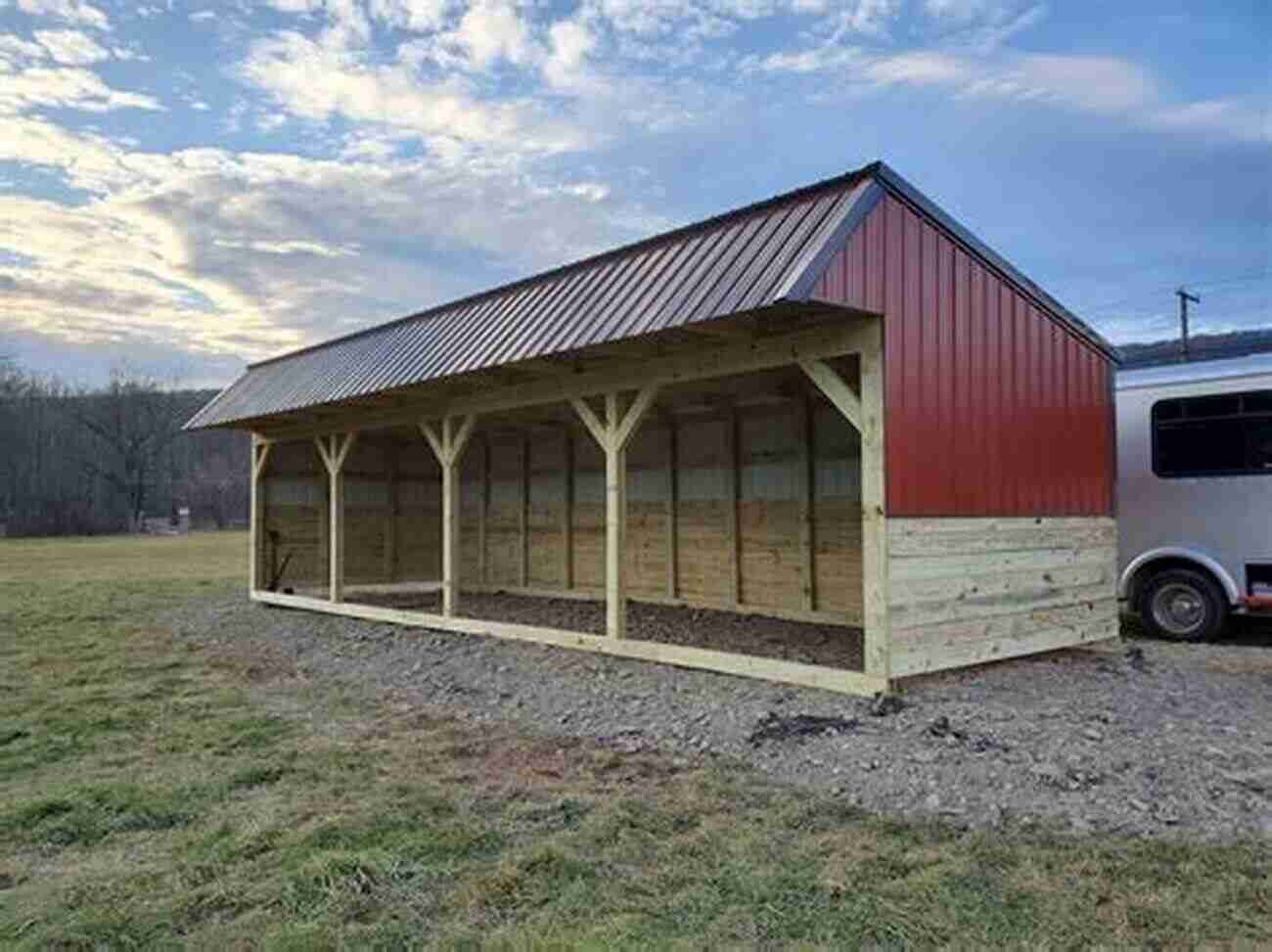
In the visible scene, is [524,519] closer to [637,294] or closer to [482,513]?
[482,513]

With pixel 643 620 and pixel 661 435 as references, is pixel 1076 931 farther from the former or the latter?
pixel 661 435

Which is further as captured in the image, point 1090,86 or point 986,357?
point 1090,86

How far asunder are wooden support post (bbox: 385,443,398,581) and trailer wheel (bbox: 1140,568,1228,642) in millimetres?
9774

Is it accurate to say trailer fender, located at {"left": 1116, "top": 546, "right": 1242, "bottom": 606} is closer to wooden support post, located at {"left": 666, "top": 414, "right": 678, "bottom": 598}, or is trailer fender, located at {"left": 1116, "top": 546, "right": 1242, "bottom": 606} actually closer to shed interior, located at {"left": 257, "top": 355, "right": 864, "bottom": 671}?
shed interior, located at {"left": 257, "top": 355, "right": 864, "bottom": 671}

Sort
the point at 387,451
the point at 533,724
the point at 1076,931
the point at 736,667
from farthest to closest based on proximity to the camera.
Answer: the point at 387,451, the point at 736,667, the point at 533,724, the point at 1076,931

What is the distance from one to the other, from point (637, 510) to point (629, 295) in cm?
440

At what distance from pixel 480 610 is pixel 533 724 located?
5.29 m

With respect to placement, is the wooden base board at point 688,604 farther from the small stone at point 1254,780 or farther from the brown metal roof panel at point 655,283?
the small stone at point 1254,780

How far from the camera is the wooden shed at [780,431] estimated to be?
19.7ft

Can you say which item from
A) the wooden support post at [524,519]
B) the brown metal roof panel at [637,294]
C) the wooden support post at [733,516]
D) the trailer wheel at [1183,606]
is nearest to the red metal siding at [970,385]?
the trailer wheel at [1183,606]

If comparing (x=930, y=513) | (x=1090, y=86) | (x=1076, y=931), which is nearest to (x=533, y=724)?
(x=930, y=513)

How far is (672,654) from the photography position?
277 inches

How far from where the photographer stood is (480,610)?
436 inches

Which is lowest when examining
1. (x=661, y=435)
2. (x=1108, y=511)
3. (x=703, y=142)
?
(x=1108, y=511)
